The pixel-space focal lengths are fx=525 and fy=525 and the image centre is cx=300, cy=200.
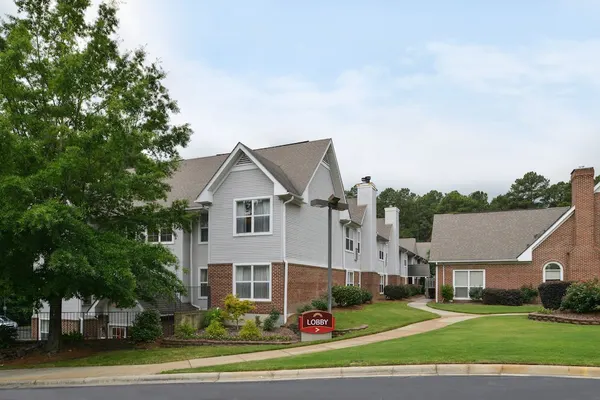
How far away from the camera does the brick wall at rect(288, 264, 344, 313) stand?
24.3m

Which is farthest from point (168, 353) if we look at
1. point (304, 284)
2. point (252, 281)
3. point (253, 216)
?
point (304, 284)

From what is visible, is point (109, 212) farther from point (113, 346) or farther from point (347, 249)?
point (347, 249)

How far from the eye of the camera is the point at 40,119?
18.0 m

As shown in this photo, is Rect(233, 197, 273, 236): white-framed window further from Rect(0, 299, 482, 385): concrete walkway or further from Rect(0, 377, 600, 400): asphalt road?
Rect(0, 377, 600, 400): asphalt road

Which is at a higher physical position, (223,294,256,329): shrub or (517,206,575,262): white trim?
(517,206,575,262): white trim

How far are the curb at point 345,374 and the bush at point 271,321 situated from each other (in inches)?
342

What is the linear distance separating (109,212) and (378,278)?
968 inches

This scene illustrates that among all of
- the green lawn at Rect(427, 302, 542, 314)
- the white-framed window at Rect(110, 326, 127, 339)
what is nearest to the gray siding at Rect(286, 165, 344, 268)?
the green lawn at Rect(427, 302, 542, 314)

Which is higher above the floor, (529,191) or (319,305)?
(529,191)

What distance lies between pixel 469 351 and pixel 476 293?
74.3 ft

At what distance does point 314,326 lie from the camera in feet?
64.5

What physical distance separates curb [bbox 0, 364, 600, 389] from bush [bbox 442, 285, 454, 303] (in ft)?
80.4

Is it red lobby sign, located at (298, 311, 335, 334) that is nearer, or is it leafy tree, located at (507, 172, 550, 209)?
red lobby sign, located at (298, 311, 335, 334)

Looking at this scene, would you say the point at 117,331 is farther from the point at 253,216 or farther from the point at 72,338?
the point at 253,216
